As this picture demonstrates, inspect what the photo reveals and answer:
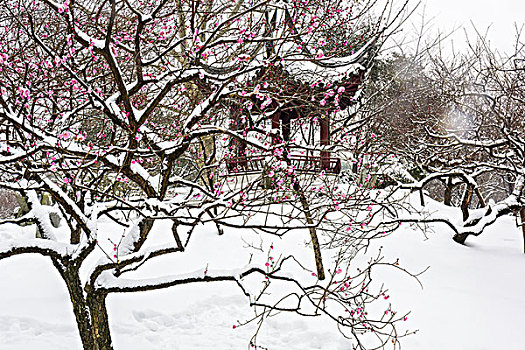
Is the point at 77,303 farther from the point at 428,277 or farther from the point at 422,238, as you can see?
the point at 422,238

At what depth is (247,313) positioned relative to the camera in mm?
5031

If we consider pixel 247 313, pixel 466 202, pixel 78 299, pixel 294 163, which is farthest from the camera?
pixel 466 202

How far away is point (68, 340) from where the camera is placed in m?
4.14

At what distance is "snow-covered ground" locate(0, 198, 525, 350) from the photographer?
416 cm

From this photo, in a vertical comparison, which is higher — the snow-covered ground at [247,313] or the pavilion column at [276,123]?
the pavilion column at [276,123]

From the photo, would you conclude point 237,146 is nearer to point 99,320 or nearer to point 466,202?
point 99,320

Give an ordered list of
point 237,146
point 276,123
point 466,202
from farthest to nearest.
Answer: point 466,202
point 276,123
point 237,146

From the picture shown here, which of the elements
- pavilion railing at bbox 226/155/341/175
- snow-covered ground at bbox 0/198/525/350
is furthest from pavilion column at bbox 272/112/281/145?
snow-covered ground at bbox 0/198/525/350

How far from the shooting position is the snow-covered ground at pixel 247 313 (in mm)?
4160

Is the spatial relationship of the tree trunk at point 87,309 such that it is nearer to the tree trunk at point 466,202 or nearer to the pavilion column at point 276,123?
the pavilion column at point 276,123

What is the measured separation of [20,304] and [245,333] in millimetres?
3110

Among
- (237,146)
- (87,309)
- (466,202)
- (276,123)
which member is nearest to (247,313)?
(237,146)

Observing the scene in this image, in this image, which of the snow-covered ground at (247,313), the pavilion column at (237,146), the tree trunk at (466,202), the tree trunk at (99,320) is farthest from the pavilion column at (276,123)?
the tree trunk at (466,202)

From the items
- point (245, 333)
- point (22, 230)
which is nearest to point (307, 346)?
point (245, 333)
